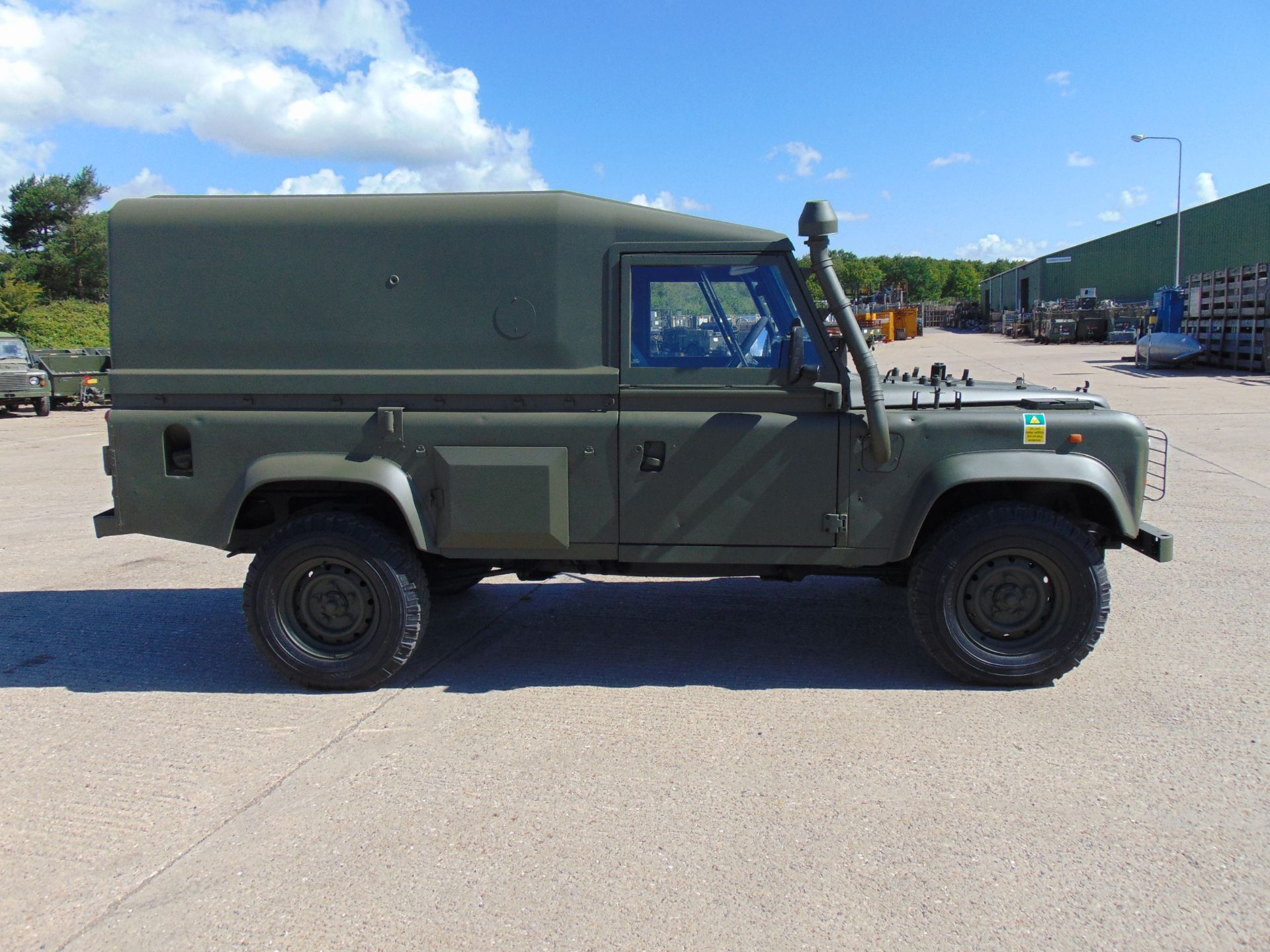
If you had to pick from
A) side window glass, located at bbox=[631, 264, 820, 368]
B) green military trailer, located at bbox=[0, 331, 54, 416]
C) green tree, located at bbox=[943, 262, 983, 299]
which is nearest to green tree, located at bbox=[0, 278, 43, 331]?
green military trailer, located at bbox=[0, 331, 54, 416]

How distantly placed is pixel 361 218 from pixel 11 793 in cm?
289

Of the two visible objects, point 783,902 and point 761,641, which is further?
point 761,641

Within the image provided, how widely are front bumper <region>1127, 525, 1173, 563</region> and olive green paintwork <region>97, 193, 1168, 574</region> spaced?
175 millimetres

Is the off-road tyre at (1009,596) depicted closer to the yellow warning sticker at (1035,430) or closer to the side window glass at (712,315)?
the yellow warning sticker at (1035,430)

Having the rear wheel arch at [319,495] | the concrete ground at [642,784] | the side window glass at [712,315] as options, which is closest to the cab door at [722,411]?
the side window glass at [712,315]

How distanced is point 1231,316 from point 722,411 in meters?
25.8

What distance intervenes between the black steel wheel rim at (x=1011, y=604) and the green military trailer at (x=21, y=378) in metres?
23.3

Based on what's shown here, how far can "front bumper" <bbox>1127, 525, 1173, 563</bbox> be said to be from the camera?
181 inches

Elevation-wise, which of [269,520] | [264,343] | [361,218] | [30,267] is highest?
[30,267]

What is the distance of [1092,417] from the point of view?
4.58m

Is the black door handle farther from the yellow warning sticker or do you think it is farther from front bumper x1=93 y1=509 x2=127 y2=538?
front bumper x1=93 y1=509 x2=127 y2=538

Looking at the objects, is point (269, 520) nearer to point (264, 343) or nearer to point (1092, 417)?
point (264, 343)

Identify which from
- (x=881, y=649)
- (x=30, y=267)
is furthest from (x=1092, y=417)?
(x=30, y=267)

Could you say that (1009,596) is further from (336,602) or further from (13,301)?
(13,301)
